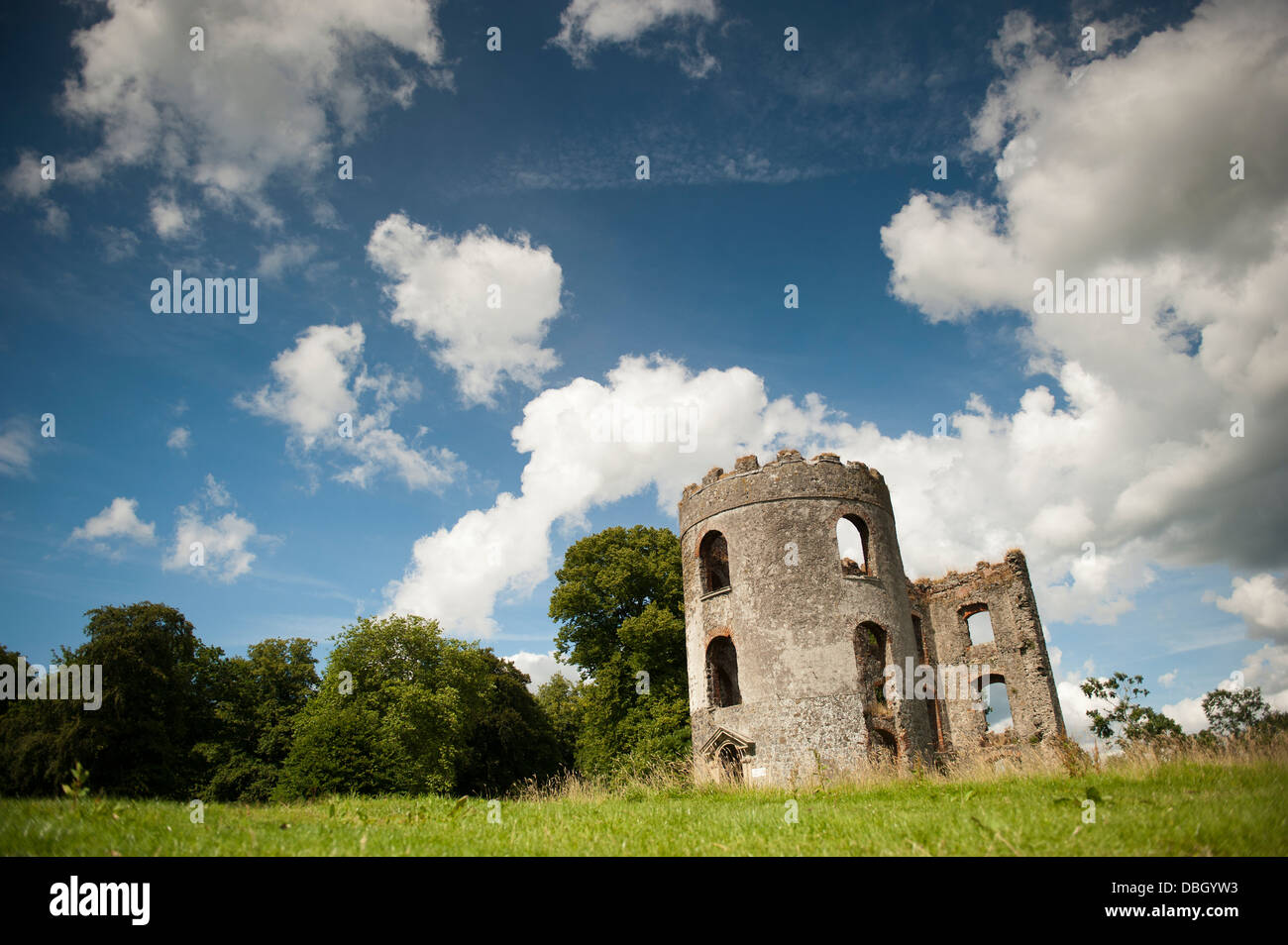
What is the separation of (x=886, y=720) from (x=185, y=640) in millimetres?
30210

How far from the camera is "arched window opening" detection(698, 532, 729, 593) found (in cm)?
2045

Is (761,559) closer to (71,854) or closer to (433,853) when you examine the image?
(433,853)

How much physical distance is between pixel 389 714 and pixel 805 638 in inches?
715

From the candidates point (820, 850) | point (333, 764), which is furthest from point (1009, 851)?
point (333, 764)

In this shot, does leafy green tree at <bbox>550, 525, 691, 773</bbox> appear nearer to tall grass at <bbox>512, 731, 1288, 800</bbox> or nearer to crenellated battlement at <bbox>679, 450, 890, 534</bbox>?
crenellated battlement at <bbox>679, 450, 890, 534</bbox>

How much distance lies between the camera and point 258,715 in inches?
1296

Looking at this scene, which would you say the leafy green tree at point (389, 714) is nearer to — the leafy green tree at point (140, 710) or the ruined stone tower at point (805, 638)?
the leafy green tree at point (140, 710)

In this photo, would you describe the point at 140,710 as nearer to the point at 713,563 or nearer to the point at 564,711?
the point at 564,711

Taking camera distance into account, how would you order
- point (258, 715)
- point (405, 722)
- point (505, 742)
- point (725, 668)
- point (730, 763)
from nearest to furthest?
1. point (730, 763)
2. point (725, 668)
3. point (405, 722)
4. point (258, 715)
5. point (505, 742)

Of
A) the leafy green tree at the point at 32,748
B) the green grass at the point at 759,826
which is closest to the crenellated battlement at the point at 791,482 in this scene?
the green grass at the point at 759,826

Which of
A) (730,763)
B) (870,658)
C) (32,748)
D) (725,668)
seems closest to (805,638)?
(870,658)

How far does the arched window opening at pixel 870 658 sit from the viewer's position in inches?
667

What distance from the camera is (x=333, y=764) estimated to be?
2341 centimetres

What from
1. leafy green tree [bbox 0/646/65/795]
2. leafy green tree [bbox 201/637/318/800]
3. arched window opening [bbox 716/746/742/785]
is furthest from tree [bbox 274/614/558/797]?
arched window opening [bbox 716/746/742/785]
